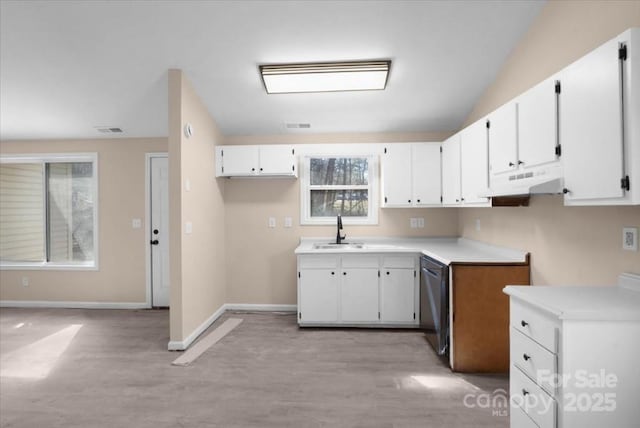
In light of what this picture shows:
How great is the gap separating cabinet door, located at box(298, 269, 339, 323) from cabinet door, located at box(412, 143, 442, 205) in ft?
4.56

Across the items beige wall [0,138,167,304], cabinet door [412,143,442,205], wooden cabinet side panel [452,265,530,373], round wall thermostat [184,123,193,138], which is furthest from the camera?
beige wall [0,138,167,304]

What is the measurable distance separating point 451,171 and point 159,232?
3.82 m

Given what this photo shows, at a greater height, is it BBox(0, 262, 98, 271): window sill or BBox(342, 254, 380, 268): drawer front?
BBox(342, 254, 380, 268): drawer front

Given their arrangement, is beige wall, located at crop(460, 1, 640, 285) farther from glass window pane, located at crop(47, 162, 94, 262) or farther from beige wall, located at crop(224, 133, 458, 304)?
glass window pane, located at crop(47, 162, 94, 262)

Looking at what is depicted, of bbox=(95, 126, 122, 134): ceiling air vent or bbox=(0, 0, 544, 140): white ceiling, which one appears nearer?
bbox=(0, 0, 544, 140): white ceiling

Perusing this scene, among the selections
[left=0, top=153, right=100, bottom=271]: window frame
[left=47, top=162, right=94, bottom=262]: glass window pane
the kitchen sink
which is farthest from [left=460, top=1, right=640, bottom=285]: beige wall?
[left=47, top=162, right=94, bottom=262]: glass window pane

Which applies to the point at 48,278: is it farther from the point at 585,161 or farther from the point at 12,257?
the point at 585,161

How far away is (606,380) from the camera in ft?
4.60

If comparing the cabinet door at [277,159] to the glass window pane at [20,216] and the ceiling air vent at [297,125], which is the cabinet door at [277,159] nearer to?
the ceiling air vent at [297,125]

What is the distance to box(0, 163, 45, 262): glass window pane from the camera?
15.9 feet

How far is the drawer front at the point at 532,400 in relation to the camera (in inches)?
58.8

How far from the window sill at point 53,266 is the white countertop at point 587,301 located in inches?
201

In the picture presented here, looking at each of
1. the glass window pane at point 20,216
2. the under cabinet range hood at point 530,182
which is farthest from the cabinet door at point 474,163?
the glass window pane at point 20,216

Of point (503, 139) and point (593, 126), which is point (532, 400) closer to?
point (593, 126)
